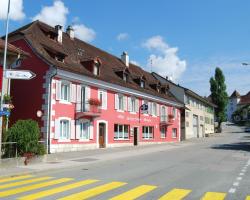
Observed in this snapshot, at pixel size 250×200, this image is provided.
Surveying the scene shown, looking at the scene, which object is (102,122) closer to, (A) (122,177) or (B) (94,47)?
(B) (94,47)

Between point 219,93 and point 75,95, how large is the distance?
59.1 m

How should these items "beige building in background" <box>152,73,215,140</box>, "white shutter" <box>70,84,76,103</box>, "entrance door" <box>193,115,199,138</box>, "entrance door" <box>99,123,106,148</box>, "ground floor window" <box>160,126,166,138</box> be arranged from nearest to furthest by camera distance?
"white shutter" <box>70,84,76,103</box>
"entrance door" <box>99,123,106,148</box>
"ground floor window" <box>160,126,166,138</box>
"beige building in background" <box>152,73,215,140</box>
"entrance door" <box>193,115,199,138</box>

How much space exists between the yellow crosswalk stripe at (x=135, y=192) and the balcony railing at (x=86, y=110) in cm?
1732

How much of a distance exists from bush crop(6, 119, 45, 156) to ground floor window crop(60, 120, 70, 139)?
8.84 m

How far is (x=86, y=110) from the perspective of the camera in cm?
2858

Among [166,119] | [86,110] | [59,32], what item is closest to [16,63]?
[86,110]

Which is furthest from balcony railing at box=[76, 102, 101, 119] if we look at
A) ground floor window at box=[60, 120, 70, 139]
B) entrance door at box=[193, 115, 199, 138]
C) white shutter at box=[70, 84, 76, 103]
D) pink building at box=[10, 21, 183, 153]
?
entrance door at box=[193, 115, 199, 138]

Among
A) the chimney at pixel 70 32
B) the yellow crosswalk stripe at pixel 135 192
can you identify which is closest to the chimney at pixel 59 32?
the chimney at pixel 70 32

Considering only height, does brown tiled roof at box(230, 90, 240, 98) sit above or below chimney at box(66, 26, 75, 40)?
above

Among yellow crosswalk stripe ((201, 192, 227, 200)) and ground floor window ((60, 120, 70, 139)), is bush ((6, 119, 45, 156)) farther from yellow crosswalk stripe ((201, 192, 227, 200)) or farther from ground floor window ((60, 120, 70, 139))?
yellow crosswalk stripe ((201, 192, 227, 200))

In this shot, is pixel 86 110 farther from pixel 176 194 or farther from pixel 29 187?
pixel 176 194

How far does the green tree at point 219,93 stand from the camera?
81.8m

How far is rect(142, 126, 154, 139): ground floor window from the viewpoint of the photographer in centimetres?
3992

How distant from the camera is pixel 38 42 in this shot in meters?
28.1
